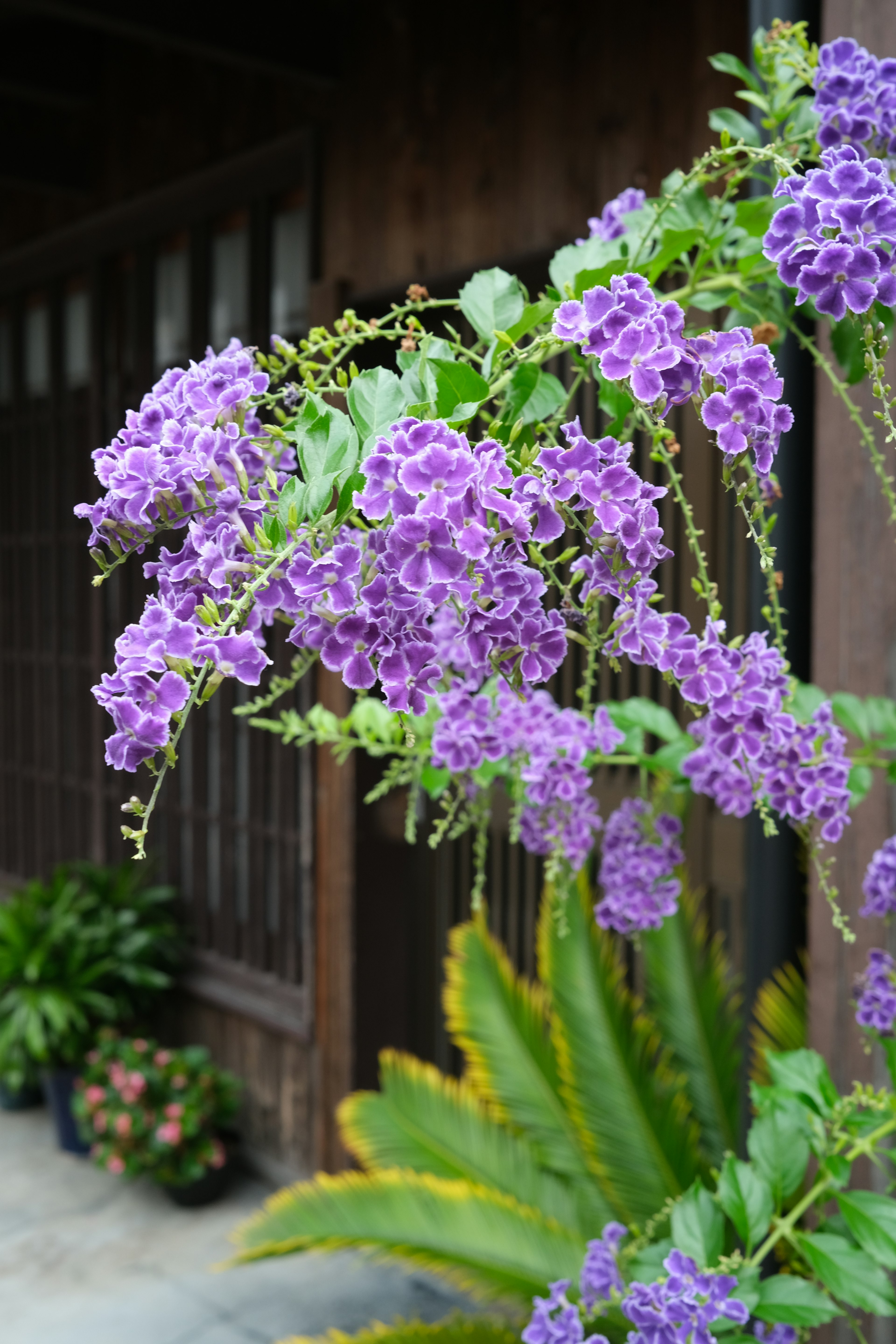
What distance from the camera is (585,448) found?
608mm

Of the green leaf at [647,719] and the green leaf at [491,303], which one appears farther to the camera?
the green leaf at [647,719]

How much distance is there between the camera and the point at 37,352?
15.0ft

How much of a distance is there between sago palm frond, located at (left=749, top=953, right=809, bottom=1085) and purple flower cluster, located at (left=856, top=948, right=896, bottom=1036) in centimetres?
74

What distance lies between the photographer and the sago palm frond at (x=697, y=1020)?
226 cm

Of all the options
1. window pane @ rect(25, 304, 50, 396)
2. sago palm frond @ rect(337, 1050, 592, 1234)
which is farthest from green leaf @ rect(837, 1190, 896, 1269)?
window pane @ rect(25, 304, 50, 396)

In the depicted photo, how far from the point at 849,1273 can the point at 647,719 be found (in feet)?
1.73

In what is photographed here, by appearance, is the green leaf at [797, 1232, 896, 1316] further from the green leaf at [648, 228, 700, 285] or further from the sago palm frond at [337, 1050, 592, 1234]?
the sago palm frond at [337, 1050, 592, 1234]

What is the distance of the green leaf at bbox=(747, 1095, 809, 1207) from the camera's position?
1.00 m

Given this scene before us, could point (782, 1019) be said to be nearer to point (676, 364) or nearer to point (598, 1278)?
point (598, 1278)

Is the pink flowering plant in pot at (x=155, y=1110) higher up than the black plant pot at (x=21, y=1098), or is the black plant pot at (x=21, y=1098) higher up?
the pink flowering plant in pot at (x=155, y=1110)

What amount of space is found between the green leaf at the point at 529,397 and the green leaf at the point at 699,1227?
2.10ft

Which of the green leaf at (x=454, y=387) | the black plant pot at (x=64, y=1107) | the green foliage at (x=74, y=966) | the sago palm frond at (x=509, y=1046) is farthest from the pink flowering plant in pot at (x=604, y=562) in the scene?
the black plant pot at (x=64, y=1107)

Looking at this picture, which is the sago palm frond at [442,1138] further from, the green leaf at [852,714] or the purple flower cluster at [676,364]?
the purple flower cluster at [676,364]

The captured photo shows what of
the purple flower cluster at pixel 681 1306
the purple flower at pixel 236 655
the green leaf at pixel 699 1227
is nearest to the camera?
the purple flower at pixel 236 655
